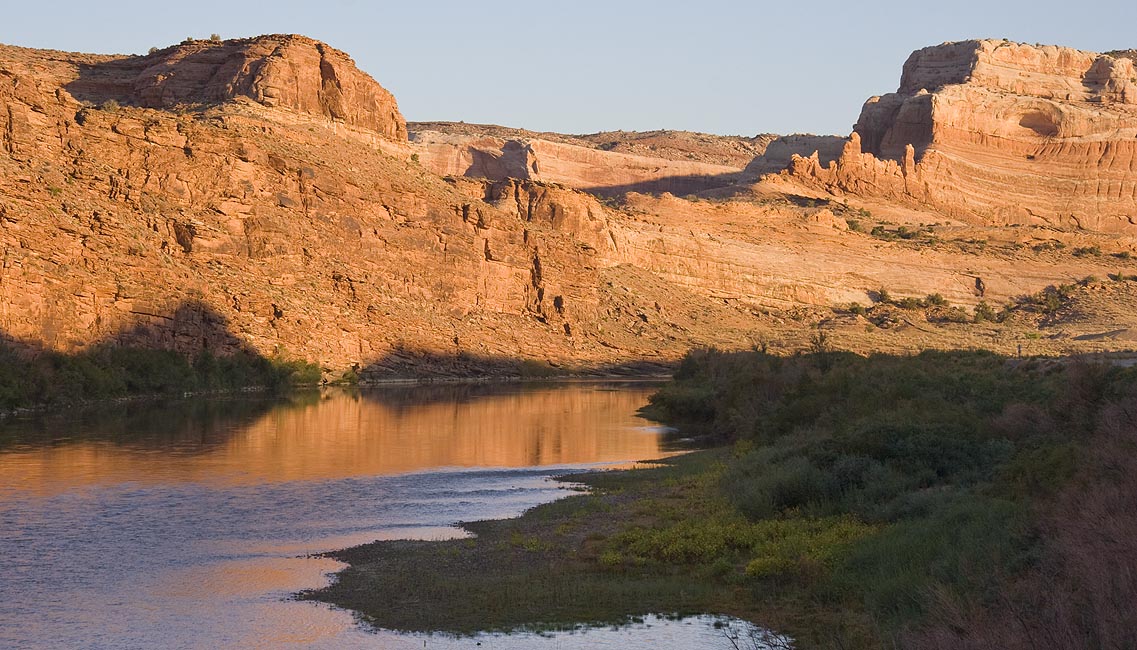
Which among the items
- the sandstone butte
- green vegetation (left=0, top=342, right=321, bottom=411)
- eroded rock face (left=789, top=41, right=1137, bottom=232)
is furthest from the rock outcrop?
green vegetation (left=0, top=342, right=321, bottom=411)

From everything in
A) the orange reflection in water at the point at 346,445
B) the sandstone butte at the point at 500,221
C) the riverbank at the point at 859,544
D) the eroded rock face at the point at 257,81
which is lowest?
the orange reflection in water at the point at 346,445

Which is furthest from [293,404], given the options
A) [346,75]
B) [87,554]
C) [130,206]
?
[346,75]

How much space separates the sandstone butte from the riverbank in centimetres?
3572

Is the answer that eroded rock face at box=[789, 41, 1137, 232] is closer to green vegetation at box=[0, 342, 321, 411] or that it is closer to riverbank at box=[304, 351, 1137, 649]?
green vegetation at box=[0, 342, 321, 411]

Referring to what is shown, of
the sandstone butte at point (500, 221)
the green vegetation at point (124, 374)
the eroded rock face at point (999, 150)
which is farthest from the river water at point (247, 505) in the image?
the eroded rock face at point (999, 150)

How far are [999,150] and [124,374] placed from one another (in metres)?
108

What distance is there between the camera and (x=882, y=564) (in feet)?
45.1

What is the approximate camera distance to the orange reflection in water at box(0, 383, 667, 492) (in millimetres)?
27000

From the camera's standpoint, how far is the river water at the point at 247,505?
13.2 m

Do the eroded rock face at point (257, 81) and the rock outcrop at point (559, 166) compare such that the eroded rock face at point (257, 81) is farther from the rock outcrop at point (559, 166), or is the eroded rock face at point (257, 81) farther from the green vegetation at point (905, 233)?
the green vegetation at point (905, 233)

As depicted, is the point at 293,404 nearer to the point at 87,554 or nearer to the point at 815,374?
the point at 815,374

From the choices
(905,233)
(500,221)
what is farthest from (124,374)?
(905,233)

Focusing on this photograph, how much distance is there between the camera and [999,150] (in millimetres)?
137375

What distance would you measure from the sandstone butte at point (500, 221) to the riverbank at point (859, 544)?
1406 inches
